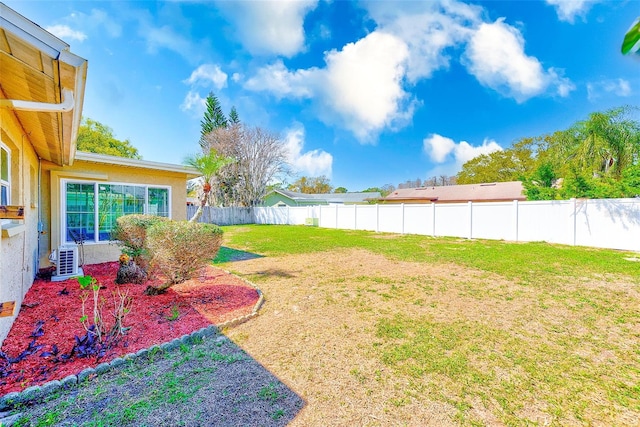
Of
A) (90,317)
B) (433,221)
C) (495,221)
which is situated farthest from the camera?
(433,221)

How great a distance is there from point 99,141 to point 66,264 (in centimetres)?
2575

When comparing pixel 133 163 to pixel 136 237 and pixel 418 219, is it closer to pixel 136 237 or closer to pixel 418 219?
pixel 136 237

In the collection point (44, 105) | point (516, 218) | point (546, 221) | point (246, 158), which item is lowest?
point (546, 221)

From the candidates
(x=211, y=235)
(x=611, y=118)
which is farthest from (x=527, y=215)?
(x=211, y=235)

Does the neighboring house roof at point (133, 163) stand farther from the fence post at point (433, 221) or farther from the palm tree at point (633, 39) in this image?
the fence post at point (433, 221)

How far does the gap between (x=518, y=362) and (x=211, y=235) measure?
4537 millimetres

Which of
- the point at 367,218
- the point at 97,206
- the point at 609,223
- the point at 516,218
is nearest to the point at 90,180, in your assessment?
the point at 97,206

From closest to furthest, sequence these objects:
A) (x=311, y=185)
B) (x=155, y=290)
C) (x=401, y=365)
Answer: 1. (x=401, y=365)
2. (x=155, y=290)
3. (x=311, y=185)

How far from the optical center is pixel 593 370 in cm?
286

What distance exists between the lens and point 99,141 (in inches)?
999

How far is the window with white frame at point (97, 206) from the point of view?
7070mm

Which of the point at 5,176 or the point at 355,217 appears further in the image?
the point at 355,217

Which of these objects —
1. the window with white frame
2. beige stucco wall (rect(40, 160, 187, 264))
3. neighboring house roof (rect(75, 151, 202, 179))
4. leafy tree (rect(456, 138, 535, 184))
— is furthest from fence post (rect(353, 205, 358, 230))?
leafy tree (rect(456, 138, 535, 184))

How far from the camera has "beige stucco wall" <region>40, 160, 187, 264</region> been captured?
22.5ft
